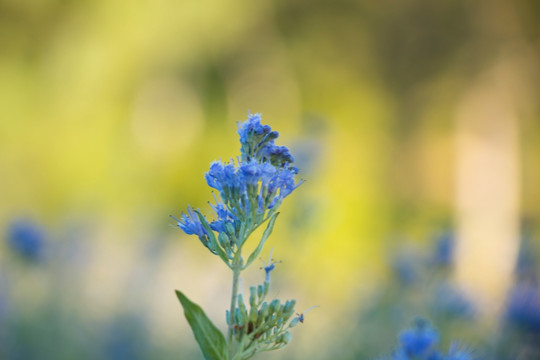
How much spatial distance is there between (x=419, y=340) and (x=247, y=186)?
0.73 meters

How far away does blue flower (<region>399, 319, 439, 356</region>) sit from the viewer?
1.84 metres

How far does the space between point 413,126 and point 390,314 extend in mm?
16982

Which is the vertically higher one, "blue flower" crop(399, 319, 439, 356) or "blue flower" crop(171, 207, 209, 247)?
"blue flower" crop(171, 207, 209, 247)

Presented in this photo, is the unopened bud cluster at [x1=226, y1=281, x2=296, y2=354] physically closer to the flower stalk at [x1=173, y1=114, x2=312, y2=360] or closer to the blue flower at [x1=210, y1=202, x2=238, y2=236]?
the flower stalk at [x1=173, y1=114, x2=312, y2=360]

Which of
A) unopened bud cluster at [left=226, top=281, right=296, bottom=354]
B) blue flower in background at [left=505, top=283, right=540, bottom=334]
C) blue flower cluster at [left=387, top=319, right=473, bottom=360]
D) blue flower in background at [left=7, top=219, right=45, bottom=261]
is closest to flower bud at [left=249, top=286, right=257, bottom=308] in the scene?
unopened bud cluster at [left=226, top=281, right=296, bottom=354]

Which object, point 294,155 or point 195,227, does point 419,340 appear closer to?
point 195,227

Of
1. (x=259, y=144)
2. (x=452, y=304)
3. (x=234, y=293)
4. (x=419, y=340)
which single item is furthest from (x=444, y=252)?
(x=234, y=293)

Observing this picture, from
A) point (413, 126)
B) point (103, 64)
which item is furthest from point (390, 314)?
point (413, 126)

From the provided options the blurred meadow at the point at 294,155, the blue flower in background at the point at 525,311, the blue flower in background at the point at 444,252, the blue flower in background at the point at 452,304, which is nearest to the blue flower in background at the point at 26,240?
the blurred meadow at the point at 294,155

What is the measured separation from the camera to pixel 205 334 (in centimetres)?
146

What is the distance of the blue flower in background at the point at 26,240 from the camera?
13.1ft

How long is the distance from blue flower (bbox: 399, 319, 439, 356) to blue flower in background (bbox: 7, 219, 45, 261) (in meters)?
2.75

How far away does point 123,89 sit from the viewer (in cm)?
1602

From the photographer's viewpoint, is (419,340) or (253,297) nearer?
(253,297)
